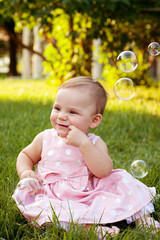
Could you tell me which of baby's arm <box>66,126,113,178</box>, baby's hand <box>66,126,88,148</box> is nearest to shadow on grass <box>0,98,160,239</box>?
baby's arm <box>66,126,113,178</box>

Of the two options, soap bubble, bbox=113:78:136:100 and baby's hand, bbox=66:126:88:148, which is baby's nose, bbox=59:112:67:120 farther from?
soap bubble, bbox=113:78:136:100

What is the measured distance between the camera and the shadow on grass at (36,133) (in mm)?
1572

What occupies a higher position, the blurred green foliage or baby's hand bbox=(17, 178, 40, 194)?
the blurred green foliage

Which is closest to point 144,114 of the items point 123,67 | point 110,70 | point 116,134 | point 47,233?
point 116,134

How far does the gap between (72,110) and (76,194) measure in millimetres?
411

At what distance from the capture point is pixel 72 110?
166 cm

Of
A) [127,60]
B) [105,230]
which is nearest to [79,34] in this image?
[127,60]

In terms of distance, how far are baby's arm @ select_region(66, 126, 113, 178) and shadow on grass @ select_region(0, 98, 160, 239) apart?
277 millimetres

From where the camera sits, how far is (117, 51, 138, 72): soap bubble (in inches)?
96.3

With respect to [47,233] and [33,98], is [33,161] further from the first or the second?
[33,98]

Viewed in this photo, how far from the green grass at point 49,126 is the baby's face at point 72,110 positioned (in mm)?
453

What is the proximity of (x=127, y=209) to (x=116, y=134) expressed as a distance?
1.71 meters

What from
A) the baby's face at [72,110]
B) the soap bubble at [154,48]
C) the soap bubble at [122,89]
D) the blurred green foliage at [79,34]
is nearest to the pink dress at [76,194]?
the baby's face at [72,110]

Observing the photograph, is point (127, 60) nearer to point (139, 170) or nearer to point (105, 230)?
point (139, 170)
